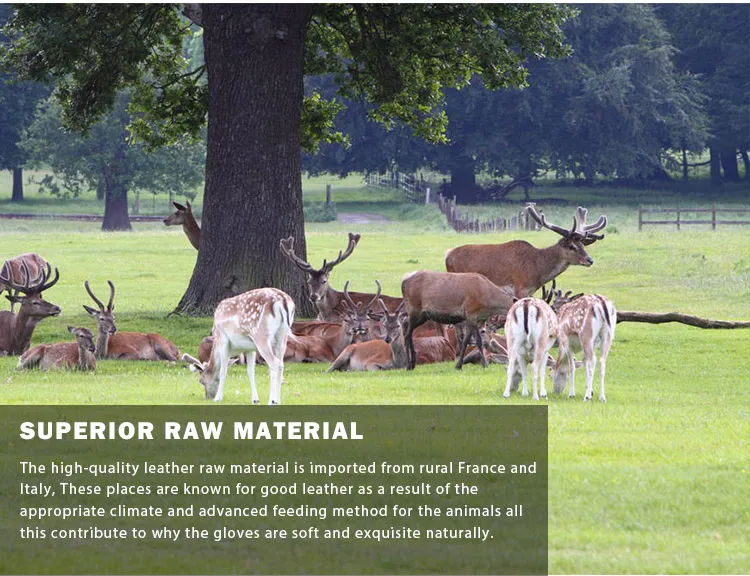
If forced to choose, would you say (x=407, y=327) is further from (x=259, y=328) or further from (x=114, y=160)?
(x=114, y=160)

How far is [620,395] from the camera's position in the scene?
46.0ft

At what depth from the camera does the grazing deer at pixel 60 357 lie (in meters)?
16.5

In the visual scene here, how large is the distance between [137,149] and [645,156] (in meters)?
25.9

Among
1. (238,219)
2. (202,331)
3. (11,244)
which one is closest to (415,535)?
(202,331)

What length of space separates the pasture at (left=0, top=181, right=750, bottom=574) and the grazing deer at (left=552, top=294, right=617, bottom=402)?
333 mm

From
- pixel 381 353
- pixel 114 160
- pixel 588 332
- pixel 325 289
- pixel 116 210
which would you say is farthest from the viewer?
pixel 116 210

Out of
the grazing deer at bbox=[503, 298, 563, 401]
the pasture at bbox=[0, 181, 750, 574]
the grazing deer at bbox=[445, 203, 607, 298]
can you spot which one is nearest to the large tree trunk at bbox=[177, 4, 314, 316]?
the pasture at bbox=[0, 181, 750, 574]

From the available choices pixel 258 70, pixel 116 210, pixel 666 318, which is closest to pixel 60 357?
pixel 258 70

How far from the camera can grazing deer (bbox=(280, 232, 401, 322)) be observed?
1923 centimetres

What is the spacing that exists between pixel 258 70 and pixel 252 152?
1217 millimetres

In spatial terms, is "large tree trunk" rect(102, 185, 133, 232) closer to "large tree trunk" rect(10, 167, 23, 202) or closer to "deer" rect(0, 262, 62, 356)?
"large tree trunk" rect(10, 167, 23, 202)

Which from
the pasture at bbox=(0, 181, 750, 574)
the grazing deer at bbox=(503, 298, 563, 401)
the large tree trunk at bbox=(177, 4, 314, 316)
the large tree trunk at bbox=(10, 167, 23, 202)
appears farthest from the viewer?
the large tree trunk at bbox=(10, 167, 23, 202)

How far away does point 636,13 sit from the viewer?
71.9m

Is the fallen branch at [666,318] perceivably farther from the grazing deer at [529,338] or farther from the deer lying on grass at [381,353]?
the grazing deer at [529,338]
